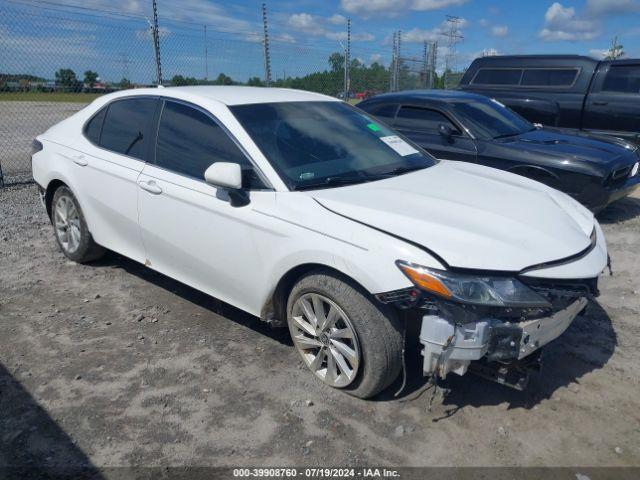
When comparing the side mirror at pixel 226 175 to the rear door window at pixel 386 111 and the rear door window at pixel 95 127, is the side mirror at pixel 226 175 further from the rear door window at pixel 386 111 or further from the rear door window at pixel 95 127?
the rear door window at pixel 386 111

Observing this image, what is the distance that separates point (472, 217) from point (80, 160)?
10.8ft

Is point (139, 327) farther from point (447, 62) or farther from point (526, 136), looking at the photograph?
point (447, 62)

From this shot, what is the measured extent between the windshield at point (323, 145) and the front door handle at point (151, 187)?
0.78m

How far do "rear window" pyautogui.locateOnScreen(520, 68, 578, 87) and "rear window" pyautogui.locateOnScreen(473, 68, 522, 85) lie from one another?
0.14 metres

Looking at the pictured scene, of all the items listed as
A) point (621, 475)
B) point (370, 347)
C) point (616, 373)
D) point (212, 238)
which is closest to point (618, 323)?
point (616, 373)

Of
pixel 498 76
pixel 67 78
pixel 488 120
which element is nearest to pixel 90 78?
pixel 67 78

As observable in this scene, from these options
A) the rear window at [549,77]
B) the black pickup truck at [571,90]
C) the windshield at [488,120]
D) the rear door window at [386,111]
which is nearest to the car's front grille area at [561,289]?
the windshield at [488,120]

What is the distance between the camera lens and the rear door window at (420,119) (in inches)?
266

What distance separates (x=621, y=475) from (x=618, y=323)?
5.89 feet

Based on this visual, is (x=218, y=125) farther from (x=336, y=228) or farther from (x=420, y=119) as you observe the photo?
(x=420, y=119)

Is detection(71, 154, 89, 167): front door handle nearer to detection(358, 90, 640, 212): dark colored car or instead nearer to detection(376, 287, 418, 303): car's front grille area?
detection(376, 287, 418, 303): car's front grille area

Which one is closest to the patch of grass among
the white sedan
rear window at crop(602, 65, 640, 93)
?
the white sedan

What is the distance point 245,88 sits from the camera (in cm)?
428

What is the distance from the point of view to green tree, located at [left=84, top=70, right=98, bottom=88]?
30.3 ft
